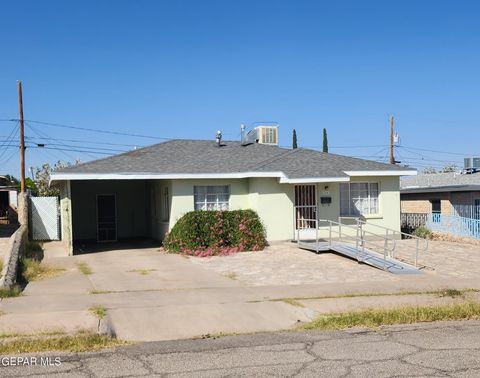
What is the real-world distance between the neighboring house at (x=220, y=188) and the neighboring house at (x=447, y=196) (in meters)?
6.91

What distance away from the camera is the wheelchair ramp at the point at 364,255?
1520cm

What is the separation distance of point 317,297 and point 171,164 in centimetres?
1081

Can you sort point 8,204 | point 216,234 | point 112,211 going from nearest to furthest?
point 216,234
point 112,211
point 8,204

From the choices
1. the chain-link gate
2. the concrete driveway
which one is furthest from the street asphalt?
the chain-link gate

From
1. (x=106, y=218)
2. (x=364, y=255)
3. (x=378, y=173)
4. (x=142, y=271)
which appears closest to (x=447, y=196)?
(x=378, y=173)

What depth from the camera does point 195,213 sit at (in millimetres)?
18953

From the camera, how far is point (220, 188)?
20.9 metres

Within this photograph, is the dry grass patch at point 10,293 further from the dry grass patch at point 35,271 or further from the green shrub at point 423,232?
the green shrub at point 423,232

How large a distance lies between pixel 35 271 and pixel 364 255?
9.32 metres

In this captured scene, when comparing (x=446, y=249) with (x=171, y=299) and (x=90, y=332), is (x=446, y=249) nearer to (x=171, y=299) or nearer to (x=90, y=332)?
(x=171, y=299)

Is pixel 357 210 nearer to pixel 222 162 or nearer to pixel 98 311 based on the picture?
pixel 222 162

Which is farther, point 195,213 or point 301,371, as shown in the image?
point 195,213

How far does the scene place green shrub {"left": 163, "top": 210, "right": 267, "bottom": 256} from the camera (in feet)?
61.5

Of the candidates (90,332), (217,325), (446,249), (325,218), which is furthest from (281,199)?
(90,332)
